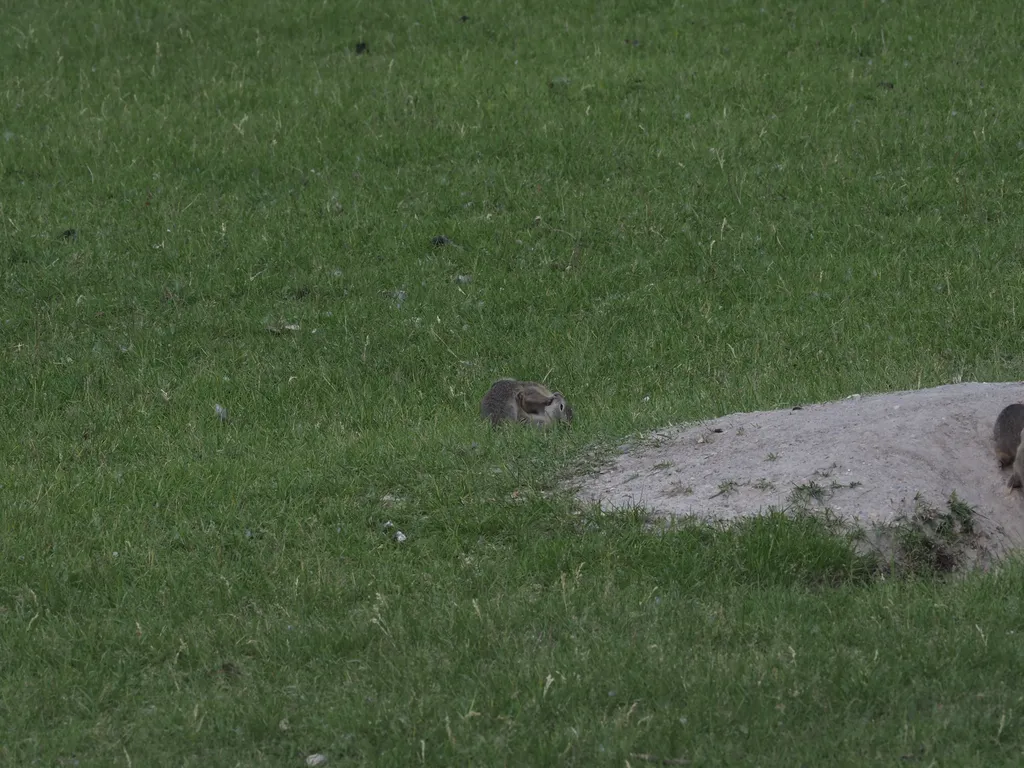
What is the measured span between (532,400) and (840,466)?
2.72 metres

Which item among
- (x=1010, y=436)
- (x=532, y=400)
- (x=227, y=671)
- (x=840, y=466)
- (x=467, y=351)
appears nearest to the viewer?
(x=227, y=671)

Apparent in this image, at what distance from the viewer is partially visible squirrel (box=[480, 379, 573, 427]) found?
31.2 ft

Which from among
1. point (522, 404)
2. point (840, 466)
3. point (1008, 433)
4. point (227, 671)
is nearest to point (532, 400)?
point (522, 404)

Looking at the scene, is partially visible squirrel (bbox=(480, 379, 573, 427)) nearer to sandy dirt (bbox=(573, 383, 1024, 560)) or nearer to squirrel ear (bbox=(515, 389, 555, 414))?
squirrel ear (bbox=(515, 389, 555, 414))

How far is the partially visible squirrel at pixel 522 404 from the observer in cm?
952

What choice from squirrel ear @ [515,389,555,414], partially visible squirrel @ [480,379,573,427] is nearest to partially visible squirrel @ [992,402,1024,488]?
partially visible squirrel @ [480,379,573,427]

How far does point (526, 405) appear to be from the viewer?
31.8 feet

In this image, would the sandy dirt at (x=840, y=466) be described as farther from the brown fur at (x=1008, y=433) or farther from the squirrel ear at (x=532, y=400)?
the squirrel ear at (x=532, y=400)

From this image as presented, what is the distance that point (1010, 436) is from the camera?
301 inches

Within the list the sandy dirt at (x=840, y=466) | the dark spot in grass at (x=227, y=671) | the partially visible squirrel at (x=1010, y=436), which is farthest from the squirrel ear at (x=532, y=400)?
the dark spot in grass at (x=227, y=671)

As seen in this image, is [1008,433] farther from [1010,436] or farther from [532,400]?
[532,400]

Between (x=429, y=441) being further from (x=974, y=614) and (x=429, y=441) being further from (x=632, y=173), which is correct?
(x=632, y=173)

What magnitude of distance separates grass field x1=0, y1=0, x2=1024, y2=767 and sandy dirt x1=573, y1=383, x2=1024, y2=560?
347 millimetres

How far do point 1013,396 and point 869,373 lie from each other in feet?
5.84
